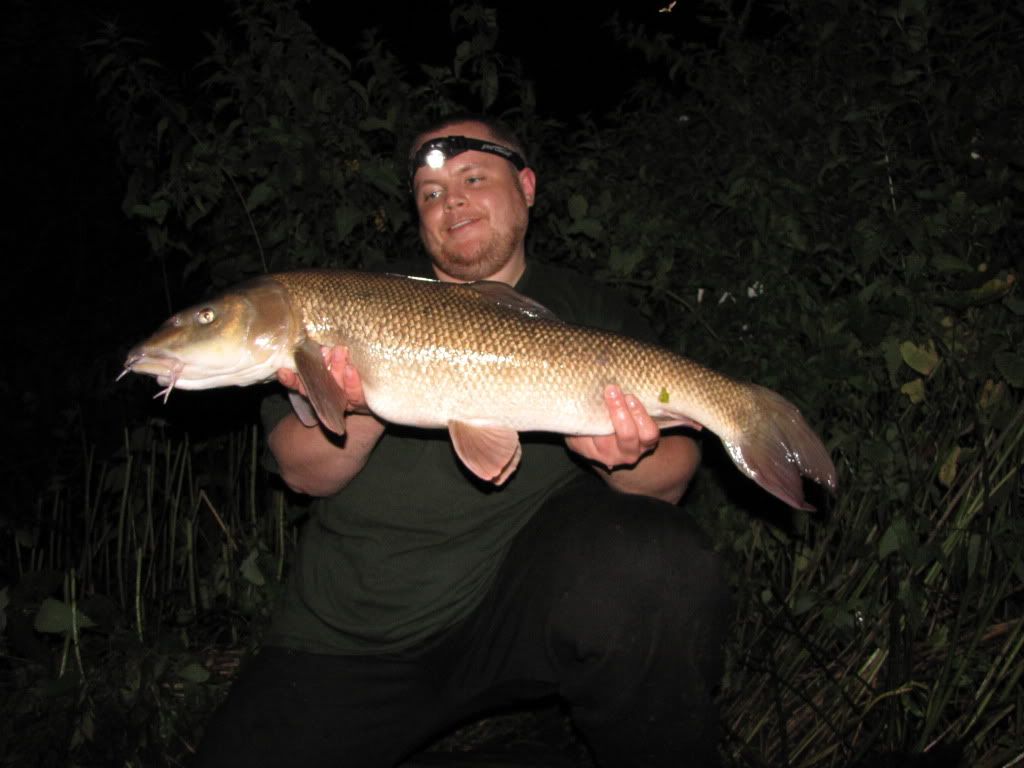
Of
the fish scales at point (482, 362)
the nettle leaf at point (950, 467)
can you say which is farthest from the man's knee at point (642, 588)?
the nettle leaf at point (950, 467)

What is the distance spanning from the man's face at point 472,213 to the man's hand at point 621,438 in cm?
72

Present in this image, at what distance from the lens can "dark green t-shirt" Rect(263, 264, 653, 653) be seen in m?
2.15

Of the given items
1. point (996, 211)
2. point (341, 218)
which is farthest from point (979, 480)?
point (341, 218)

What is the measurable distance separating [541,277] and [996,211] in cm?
137

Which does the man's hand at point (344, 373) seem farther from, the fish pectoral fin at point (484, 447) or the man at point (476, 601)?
the fish pectoral fin at point (484, 447)

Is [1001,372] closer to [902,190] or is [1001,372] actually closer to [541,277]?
[902,190]

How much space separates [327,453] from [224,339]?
400 mm

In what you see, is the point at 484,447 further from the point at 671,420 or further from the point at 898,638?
the point at 898,638

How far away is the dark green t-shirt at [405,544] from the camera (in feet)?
7.07

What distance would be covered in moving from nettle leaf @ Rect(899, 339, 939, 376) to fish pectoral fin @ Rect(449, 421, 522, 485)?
4.02ft

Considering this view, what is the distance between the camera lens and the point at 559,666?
207 cm

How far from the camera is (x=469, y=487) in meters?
2.22

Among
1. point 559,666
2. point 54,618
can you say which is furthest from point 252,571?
point 559,666

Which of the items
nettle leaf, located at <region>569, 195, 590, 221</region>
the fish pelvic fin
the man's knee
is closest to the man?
the man's knee
